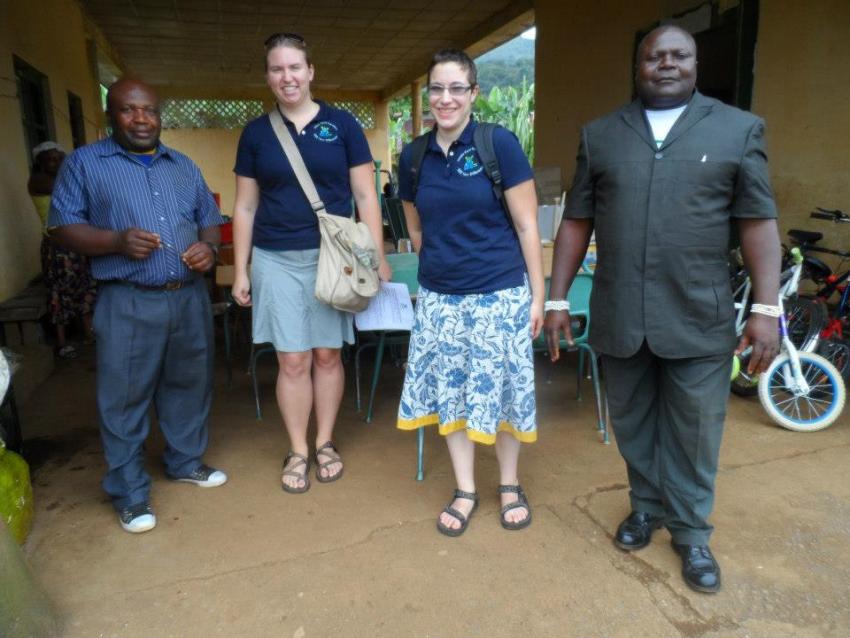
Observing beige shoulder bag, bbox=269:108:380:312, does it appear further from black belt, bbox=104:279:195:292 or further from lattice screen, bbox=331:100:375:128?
lattice screen, bbox=331:100:375:128

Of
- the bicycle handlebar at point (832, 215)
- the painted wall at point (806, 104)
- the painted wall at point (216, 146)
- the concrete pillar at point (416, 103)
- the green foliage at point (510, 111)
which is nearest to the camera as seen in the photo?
the bicycle handlebar at point (832, 215)

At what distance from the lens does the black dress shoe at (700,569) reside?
203 centimetres

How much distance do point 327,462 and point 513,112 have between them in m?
15.8

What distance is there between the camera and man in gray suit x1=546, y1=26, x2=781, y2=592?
180 centimetres

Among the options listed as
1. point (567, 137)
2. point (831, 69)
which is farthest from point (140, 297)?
point (567, 137)

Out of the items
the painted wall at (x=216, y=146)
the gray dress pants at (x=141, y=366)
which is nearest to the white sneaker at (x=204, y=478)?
the gray dress pants at (x=141, y=366)

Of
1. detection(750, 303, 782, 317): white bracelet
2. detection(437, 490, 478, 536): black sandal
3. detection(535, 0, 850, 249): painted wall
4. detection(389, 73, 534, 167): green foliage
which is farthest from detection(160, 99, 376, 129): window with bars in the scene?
detection(750, 303, 782, 317): white bracelet

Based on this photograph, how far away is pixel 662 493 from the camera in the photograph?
2172mm

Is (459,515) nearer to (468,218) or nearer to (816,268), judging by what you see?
(468,218)

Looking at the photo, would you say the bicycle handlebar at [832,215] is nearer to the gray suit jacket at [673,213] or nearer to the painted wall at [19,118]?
the gray suit jacket at [673,213]

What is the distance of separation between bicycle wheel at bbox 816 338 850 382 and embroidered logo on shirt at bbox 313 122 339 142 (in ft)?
9.56

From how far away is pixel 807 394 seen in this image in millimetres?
3348

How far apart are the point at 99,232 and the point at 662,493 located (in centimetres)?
214

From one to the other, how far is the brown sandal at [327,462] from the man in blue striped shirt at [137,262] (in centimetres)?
62
